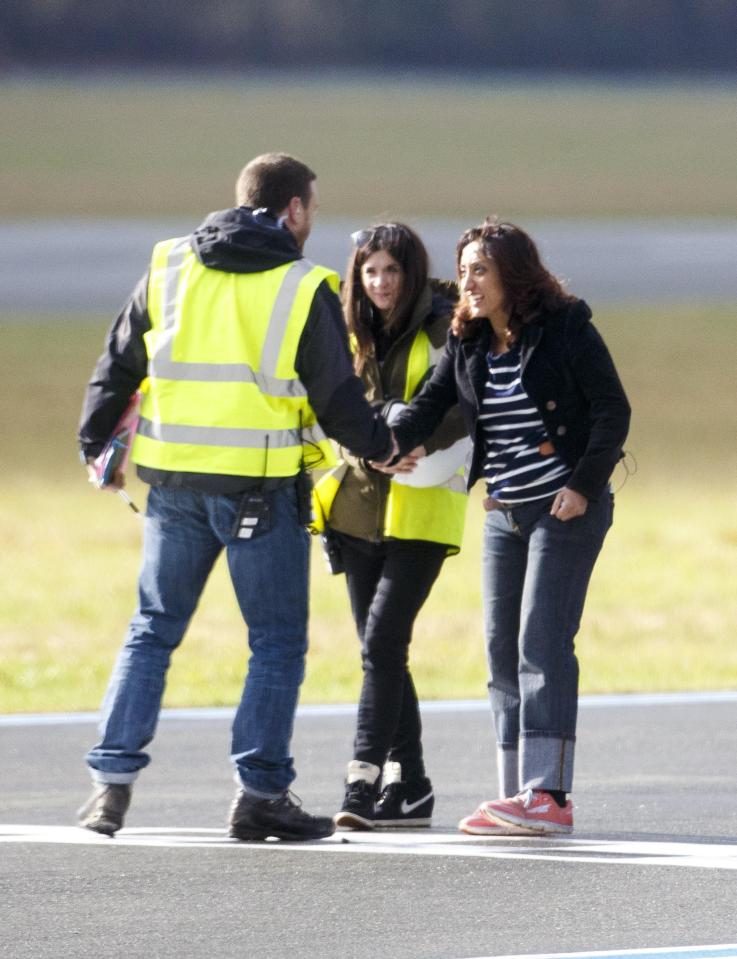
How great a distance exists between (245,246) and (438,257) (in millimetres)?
19612

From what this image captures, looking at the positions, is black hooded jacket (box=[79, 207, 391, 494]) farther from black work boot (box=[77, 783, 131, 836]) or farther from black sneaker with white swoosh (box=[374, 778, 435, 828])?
black sneaker with white swoosh (box=[374, 778, 435, 828])

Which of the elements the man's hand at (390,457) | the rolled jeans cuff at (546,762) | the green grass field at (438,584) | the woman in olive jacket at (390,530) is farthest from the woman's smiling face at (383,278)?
the green grass field at (438,584)

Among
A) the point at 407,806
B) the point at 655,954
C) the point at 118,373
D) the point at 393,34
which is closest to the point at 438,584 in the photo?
the point at 407,806

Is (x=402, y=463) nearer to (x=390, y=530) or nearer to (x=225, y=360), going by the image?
(x=390, y=530)

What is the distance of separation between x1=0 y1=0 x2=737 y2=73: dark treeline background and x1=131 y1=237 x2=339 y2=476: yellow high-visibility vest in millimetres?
30359

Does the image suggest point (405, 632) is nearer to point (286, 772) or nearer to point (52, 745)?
point (286, 772)

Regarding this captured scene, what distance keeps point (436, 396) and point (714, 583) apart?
7700mm

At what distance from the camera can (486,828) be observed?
5242 millimetres

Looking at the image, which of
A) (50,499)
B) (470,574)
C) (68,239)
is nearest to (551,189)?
(68,239)

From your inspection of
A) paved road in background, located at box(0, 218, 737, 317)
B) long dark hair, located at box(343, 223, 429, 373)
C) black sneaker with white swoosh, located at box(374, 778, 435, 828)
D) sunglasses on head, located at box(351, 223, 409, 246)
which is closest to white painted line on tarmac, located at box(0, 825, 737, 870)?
black sneaker with white swoosh, located at box(374, 778, 435, 828)

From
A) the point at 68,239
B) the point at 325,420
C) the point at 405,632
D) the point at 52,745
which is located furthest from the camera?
the point at 68,239

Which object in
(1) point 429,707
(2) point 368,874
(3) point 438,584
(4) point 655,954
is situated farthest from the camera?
(3) point 438,584

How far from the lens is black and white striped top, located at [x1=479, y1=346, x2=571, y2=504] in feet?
17.2

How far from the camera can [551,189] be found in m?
31.2
